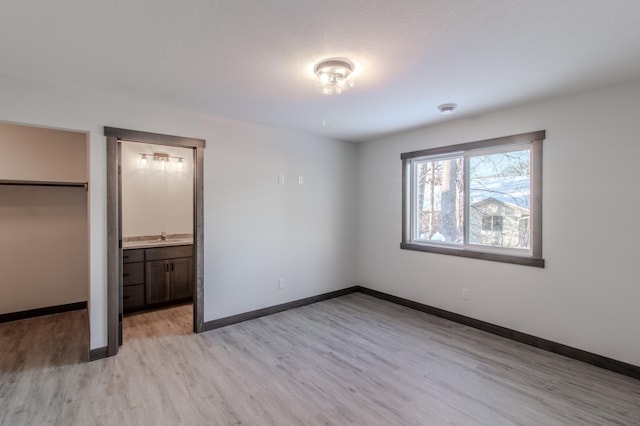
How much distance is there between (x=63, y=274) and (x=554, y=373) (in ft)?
18.1

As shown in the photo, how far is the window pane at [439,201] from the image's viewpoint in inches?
151

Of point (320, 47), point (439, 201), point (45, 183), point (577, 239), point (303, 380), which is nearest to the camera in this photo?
point (320, 47)

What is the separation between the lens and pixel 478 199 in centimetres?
361

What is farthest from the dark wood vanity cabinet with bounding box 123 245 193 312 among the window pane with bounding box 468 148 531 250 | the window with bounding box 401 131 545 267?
the window pane with bounding box 468 148 531 250

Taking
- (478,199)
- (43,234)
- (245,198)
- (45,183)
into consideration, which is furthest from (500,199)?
(43,234)

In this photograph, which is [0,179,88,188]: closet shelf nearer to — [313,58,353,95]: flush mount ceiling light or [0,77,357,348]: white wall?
[0,77,357,348]: white wall

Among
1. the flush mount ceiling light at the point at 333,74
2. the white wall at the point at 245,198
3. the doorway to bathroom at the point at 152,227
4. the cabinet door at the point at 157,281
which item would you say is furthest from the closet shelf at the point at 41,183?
the flush mount ceiling light at the point at 333,74

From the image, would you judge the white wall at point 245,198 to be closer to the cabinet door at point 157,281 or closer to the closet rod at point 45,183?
the cabinet door at point 157,281

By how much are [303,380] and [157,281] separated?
9.00ft

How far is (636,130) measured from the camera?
8.24ft

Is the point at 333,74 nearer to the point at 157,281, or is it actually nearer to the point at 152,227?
the point at 157,281

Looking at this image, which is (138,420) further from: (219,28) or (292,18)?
(292,18)

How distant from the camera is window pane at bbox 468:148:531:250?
323 cm

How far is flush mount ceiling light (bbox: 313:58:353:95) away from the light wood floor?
235cm
